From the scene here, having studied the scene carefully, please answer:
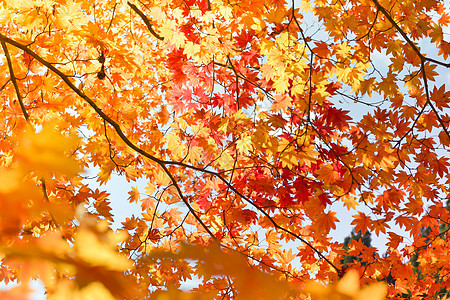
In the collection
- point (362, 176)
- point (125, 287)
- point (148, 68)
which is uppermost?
point (148, 68)

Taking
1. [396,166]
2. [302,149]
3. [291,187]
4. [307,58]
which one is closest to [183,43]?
[307,58]

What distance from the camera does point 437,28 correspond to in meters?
3.20

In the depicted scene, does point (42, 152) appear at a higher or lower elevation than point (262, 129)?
lower

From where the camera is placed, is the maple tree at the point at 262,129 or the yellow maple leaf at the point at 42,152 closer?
the yellow maple leaf at the point at 42,152

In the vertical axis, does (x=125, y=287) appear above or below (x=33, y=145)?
below

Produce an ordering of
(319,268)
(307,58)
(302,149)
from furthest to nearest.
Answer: (319,268)
(307,58)
(302,149)

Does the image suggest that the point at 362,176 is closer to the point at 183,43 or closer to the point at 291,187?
the point at 291,187

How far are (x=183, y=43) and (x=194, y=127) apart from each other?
77 cm

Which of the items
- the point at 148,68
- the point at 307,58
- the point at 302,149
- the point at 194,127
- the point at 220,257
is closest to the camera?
the point at 220,257

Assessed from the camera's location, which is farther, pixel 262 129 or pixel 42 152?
pixel 262 129

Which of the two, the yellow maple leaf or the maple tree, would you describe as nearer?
the yellow maple leaf

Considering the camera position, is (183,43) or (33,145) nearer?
(33,145)

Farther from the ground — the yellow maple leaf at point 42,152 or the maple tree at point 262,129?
the maple tree at point 262,129

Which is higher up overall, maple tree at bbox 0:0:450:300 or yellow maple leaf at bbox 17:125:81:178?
maple tree at bbox 0:0:450:300
